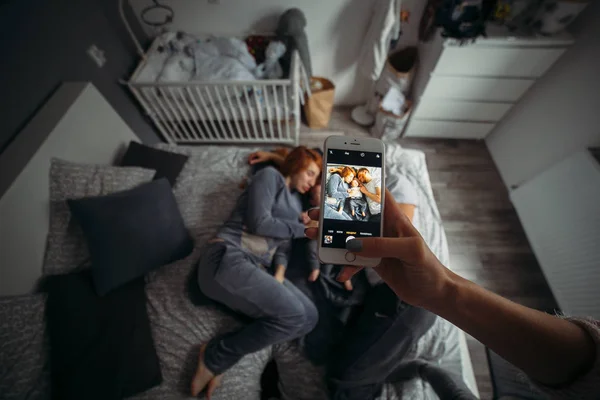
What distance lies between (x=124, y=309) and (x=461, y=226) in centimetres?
235

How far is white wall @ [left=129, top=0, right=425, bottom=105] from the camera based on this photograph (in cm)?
192

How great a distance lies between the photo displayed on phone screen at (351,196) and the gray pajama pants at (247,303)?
1.69 feet

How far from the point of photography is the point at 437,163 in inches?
89.4

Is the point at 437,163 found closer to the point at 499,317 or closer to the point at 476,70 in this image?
the point at 476,70

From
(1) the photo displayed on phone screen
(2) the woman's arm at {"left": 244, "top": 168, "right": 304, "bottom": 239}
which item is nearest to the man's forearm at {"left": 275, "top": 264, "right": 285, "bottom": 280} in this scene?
(2) the woman's arm at {"left": 244, "top": 168, "right": 304, "bottom": 239}

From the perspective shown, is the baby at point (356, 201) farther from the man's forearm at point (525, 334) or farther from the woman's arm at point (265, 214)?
the woman's arm at point (265, 214)

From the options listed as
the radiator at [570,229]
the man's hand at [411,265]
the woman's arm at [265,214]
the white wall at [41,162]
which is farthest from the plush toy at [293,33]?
the radiator at [570,229]

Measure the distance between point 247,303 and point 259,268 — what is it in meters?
0.17

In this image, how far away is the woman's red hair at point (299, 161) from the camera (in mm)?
1302

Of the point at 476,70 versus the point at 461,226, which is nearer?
the point at 476,70

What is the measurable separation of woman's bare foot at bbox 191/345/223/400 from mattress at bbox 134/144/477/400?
0.12 ft

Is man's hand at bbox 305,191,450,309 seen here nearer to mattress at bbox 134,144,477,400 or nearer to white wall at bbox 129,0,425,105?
mattress at bbox 134,144,477,400

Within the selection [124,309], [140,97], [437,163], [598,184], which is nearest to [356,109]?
[437,163]

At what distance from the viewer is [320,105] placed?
2.29 m
